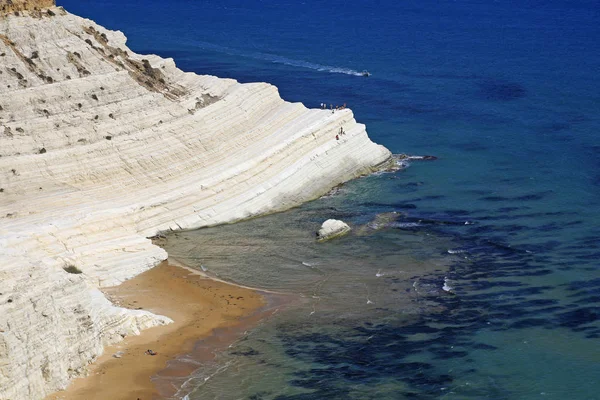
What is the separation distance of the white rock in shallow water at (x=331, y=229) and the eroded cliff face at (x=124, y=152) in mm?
5328

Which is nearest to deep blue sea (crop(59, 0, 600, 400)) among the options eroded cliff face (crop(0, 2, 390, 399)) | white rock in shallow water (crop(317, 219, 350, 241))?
white rock in shallow water (crop(317, 219, 350, 241))

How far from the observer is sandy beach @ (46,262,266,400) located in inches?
1547

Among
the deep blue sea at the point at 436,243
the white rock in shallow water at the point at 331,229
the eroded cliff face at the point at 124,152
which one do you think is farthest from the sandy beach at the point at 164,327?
the white rock in shallow water at the point at 331,229

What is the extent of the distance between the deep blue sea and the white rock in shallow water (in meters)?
0.81

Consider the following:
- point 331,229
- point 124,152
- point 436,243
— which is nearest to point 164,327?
point 331,229

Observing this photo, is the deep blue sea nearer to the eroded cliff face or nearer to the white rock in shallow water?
the white rock in shallow water

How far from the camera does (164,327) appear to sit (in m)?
45.0

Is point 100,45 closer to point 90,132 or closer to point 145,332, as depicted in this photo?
point 90,132

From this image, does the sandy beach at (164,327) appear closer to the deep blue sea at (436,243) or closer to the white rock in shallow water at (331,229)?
the deep blue sea at (436,243)

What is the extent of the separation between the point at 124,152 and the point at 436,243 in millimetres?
18401

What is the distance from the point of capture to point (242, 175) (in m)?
60.2

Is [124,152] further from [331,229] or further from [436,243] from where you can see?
[436,243]

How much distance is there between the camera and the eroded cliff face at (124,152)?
1994 inches

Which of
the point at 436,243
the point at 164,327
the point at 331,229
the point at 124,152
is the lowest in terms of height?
the point at 164,327
